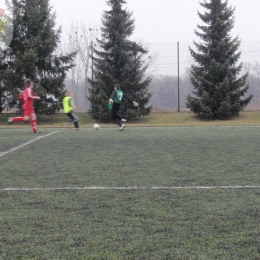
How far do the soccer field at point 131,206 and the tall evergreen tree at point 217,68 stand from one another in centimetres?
2244

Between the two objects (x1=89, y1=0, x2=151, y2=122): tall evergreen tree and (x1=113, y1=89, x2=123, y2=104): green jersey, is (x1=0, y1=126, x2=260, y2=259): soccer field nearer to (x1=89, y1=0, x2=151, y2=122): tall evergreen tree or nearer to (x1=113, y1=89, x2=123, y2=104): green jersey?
(x1=113, y1=89, x2=123, y2=104): green jersey

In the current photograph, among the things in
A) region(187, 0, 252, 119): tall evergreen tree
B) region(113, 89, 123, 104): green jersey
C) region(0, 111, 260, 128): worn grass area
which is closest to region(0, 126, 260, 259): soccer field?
region(113, 89, 123, 104): green jersey

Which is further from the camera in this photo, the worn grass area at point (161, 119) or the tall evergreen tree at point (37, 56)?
the tall evergreen tree at point (37, 56)

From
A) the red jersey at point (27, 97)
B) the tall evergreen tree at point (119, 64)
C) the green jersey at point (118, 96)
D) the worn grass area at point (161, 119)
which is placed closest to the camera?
the red jersey at point (27, 97)

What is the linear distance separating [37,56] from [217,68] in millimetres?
12866

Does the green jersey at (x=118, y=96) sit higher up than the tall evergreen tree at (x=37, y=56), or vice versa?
the tall evergreen tree at (x=37, y=56)

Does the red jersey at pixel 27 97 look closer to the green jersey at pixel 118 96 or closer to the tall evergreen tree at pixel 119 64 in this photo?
the green jersey at pixel 118 96

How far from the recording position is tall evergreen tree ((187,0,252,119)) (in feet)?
106

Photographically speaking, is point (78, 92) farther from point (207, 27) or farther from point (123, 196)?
point (123, 196)

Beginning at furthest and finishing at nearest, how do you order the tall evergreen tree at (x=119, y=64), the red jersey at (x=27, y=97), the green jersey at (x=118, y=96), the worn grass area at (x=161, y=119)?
the tall evergreen tree at (x=119, y=64), the worn grass area at (x=161, y=119), the green jersey at (x=118, y=96), the red jersey at (x=27, y=97)

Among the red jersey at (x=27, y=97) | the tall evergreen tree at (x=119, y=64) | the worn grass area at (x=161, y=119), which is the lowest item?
the worn grass area at (x=161, y=119)

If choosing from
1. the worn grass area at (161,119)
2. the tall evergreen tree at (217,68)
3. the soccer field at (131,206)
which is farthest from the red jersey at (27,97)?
the tall evergreen tree at (217,68)

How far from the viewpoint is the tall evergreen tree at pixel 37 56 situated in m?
32.8

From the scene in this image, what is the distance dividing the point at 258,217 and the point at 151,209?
1124 mm
